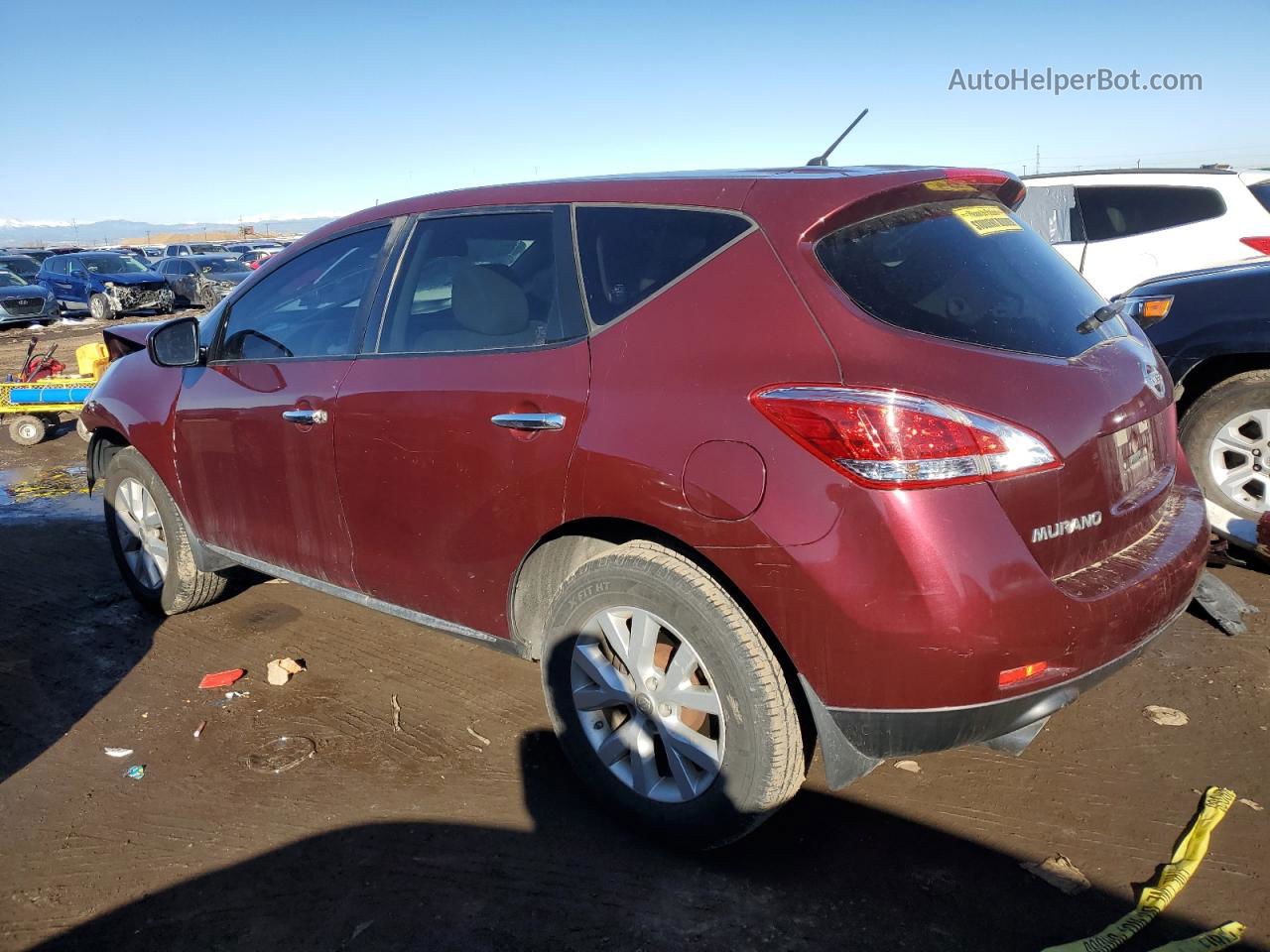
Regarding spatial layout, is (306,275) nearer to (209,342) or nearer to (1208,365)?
(209,342)

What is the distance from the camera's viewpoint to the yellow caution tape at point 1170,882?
2.33 metres

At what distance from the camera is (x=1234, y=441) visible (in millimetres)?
4777

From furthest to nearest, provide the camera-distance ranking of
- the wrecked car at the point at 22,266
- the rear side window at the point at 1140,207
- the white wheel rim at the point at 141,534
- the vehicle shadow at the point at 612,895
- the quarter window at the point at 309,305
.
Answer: the wrecked car at the point at 22,266, the rear side window at the point at 1140,207, the white wheel rim at the point at 141,534, the quarter window at the point at 309,305, the vehicle shadow at the point at 612,895

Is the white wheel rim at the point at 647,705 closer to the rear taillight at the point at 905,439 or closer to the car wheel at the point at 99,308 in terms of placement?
the rear taillight at the point at 905,439

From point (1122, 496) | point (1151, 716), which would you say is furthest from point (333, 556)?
point (1151, 716)

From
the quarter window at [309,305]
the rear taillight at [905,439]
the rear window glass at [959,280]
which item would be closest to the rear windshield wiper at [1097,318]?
the rear window glass at [959,280]

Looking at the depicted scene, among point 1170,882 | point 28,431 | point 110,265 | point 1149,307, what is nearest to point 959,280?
point 1170,882

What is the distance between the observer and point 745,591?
2418mm

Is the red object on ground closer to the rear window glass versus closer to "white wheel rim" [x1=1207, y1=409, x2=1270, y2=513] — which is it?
the rear window glass

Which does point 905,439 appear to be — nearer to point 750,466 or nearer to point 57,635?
point 750,466

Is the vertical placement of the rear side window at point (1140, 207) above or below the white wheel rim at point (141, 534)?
above

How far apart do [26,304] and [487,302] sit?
24088 mm

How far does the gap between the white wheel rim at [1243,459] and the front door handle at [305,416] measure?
13.7ft

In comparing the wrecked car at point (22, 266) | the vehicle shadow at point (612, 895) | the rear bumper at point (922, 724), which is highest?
the wrecked car at point (22, 266)
